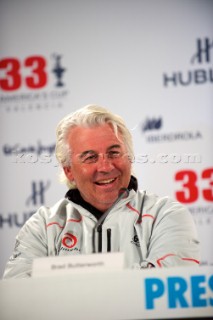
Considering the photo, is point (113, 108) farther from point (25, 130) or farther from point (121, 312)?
point (121, 312)

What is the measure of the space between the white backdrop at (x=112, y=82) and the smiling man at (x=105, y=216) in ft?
0.91

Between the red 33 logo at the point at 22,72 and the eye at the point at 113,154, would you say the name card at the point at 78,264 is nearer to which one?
the eye at the point at 113,154

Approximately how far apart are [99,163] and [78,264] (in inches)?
17.7

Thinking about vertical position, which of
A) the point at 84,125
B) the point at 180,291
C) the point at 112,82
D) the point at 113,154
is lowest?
the point at 180,291

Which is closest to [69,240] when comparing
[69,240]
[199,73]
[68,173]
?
[69,240]

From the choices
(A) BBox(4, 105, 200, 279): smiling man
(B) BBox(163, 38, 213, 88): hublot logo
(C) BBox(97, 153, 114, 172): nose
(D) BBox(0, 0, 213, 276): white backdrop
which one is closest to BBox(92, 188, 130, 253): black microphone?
(A) BBox(4, 105, 200, 279): smiling man

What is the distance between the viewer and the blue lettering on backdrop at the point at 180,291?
1.54 meters

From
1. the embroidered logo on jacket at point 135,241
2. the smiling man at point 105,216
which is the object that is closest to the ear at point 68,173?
the smiling man at point 105,216

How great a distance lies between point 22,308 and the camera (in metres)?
1.56

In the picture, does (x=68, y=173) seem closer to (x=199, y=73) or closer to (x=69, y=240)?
(x=69, y=240)

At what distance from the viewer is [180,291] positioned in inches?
61.1

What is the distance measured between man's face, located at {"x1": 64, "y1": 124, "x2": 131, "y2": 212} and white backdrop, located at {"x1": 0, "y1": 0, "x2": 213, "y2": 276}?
308 millimetres

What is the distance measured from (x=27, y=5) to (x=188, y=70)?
84cm

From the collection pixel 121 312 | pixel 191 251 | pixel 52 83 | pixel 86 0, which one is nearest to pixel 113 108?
pixel 52 83
